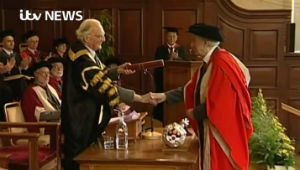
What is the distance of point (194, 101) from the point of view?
3014mm

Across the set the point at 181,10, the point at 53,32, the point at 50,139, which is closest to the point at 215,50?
the point at 50,139

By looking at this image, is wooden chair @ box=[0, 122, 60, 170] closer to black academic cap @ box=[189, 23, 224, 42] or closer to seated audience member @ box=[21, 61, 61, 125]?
seated audience member @ box=[21, 61, 61, 125]

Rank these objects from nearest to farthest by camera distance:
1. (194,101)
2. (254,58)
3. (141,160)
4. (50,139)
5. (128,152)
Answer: (141,160) < (128,152) < (194,101) < (50,139) < (254,58)

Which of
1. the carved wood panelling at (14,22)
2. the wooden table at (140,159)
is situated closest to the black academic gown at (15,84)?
the carved wood panelling at (14,22)

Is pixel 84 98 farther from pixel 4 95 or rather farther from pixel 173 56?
pixel 173 56

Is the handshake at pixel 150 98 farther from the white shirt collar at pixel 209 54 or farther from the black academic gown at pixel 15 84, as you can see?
the black academic gown at pixel 15 84

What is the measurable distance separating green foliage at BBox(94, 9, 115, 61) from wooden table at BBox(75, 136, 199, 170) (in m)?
4.31

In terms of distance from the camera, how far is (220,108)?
2725mm

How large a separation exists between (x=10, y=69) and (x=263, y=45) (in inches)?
151

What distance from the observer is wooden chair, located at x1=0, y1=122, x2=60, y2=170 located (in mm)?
3496

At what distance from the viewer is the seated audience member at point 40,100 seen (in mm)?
4164

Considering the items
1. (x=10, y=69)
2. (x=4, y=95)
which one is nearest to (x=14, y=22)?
(x=10, y=69)

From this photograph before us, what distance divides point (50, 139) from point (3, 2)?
4389 mm

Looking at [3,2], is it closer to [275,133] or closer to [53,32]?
[53,32]
